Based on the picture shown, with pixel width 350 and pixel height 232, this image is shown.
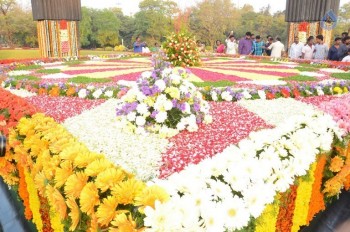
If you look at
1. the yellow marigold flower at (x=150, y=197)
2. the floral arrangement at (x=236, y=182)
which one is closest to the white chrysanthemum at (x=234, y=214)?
the floral arrangement at (x=236, y=182)

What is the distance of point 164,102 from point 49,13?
13162 millimetres

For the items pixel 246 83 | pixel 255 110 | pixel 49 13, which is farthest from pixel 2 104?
pixel 49 13

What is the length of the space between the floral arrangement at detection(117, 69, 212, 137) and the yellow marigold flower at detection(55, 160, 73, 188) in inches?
58.5

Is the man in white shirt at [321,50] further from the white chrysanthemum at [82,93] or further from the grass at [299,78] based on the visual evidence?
the white chrysanthemum at [82,93]

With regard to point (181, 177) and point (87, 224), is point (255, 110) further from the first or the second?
point (87, 224)

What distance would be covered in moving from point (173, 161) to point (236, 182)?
3.12 feet

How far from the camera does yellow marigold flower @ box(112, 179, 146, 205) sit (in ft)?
5.08

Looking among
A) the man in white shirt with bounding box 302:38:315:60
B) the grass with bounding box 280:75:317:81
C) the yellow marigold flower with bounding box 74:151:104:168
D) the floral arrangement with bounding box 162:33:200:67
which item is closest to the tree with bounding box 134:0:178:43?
the man in white shirt with bounding box 302:38:315:60

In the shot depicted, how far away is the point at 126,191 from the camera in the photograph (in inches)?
61.1

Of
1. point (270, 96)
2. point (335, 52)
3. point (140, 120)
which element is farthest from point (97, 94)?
point (335, 52)

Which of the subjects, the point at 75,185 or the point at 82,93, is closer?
the point at 75,185

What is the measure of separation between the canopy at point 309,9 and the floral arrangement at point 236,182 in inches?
487

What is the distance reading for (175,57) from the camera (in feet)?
29.1

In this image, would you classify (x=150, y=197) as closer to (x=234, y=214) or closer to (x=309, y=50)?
(x=234, y=214)
